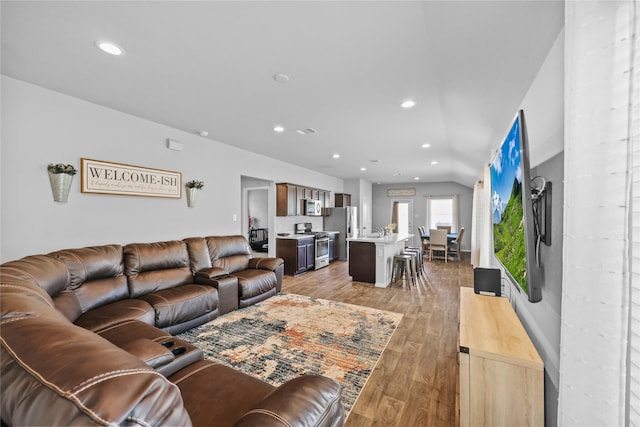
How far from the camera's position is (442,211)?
959cm

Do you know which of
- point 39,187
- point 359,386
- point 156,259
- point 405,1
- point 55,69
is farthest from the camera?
point 156,259

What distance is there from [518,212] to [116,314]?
10.6 ft

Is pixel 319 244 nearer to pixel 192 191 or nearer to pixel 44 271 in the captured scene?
pixel 192 191

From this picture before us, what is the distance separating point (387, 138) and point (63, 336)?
4292 millimetres

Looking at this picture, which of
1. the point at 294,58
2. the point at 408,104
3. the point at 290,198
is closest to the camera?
the point at 294,58

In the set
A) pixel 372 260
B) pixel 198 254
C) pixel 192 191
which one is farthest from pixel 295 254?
pixel 192 191

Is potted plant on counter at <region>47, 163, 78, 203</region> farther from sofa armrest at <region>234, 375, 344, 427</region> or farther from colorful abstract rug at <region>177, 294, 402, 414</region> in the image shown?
sofa armrest at <region>234, 375, 344, 427</region>

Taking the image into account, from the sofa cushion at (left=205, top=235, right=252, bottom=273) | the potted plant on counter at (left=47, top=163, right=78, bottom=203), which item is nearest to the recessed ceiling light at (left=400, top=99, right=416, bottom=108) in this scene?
the sofa cushion at (left=205, top=235, right=252, bottom=273)

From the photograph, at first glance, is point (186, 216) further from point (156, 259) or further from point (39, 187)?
point (39, 187)

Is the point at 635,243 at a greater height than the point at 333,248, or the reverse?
→ the point at 635,243

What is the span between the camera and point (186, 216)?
407 centimetres

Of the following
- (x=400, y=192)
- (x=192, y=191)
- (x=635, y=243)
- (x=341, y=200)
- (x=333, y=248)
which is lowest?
(x=333, y=248)

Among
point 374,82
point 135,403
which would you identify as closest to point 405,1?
point 374,82

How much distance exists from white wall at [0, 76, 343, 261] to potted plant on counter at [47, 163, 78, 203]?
0.06 metres
